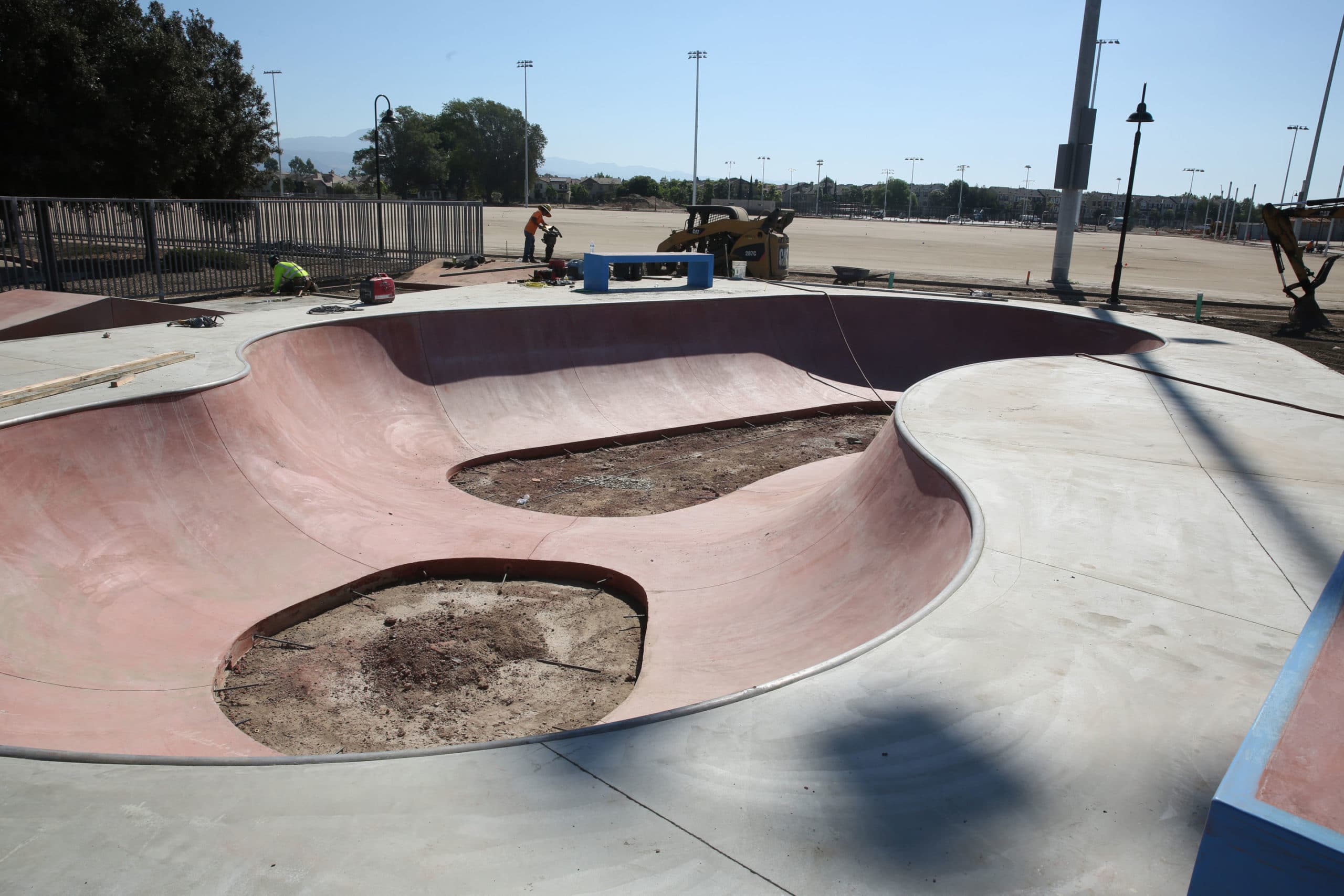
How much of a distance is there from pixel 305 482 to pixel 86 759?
5532 millimetres

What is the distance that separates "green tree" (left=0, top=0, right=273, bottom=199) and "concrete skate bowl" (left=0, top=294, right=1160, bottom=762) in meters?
13.7

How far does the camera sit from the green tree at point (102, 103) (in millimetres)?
18641

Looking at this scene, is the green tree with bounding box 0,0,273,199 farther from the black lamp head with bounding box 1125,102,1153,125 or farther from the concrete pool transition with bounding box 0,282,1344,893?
the black lamp head with bounding box 1125,102,1153,125

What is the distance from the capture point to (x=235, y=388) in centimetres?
823

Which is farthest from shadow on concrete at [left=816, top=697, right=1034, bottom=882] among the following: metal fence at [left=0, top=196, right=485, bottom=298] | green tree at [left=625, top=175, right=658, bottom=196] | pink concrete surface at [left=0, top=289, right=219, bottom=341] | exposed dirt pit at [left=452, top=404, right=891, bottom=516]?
green tree at [left=625, top=175, right=658, bottom=196]

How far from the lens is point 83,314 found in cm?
1259

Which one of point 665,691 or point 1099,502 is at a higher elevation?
point 1099,502

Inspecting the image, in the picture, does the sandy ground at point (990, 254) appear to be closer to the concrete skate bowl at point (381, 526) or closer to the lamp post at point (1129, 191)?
the lamp post at point (1129, 191)

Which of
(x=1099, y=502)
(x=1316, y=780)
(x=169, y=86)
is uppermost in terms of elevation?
(x=169, y=86)

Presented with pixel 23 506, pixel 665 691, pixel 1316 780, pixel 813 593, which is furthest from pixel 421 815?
pixel 23 506

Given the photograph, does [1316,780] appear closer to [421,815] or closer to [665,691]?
[421,815]

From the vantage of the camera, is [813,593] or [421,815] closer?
[421,815]

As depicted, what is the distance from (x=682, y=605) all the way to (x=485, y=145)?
118 metres

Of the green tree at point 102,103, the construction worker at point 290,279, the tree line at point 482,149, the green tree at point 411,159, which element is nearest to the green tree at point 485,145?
the tree line at point 482,149
